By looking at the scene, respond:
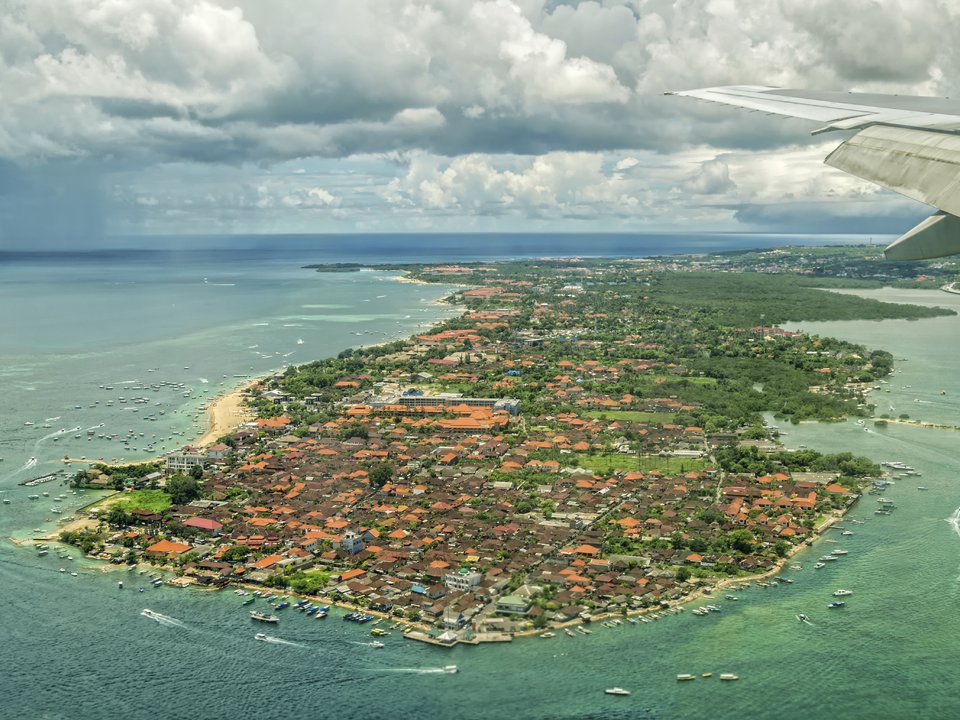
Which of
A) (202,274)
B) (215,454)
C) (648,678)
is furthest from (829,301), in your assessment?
(202,274)

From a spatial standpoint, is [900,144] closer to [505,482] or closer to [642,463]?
[505,482]

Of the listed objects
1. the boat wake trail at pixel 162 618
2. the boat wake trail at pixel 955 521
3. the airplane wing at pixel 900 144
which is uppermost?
the airplane wing at pixel 900 144

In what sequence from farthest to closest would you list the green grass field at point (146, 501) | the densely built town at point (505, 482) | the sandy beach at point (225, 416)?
the sandy beach at point (225, 416), the green grass field at point (146, 501), the densely built town at point (505, 482)

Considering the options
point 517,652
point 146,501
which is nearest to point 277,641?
point 517,652

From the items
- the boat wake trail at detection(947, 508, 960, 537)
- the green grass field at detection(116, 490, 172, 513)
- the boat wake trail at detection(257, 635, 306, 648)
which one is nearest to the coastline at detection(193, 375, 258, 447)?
the green grass field at detection(116, 490, 172, 513)

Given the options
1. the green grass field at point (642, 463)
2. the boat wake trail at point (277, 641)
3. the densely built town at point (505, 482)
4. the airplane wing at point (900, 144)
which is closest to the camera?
the airplane wing at point (900, 144)

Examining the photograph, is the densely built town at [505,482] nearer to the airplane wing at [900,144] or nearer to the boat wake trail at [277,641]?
the boat wake trail at [277,641]

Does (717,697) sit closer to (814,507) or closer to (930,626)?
(930,626)

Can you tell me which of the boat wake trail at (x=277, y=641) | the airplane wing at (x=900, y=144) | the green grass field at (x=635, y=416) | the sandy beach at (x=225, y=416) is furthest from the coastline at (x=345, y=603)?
the green grass field at (x=635, y=416)

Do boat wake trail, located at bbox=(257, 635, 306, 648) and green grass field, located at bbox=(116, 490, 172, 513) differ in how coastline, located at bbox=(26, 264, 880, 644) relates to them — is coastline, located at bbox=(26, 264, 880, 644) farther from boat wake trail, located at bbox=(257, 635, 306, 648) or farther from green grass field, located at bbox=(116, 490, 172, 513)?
boat wake trail, located at bbox=(257, 635, 306, 648)
